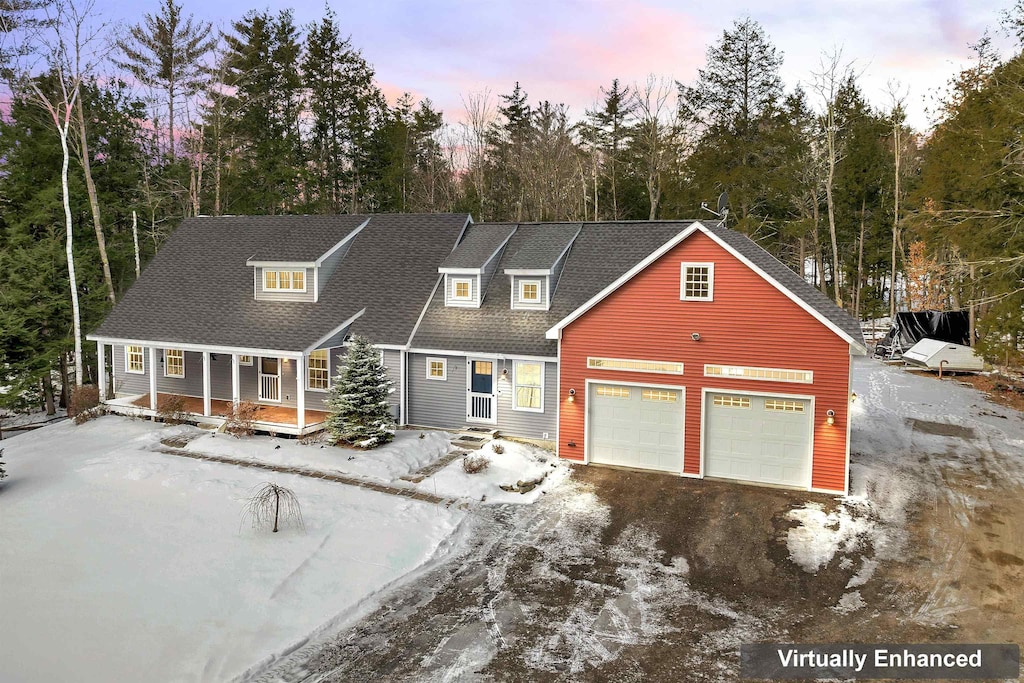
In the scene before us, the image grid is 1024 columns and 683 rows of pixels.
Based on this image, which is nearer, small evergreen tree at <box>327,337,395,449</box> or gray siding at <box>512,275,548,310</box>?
small evergreen tree at <box>327,337,395,449</box>

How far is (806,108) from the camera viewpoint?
141 feet

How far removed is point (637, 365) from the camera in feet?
53.0

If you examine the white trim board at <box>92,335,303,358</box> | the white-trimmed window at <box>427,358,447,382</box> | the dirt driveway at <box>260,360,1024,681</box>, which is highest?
the white trim board at <box>92,335,303,358</box>

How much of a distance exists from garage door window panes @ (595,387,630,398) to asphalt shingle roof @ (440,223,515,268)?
5.88 m

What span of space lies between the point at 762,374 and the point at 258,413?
15.1 metres

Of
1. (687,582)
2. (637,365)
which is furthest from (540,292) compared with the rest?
(687,582)

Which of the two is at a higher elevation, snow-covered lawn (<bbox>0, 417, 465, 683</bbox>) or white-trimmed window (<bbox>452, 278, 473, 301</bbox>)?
white-trimmed window (<bbox>452, 278, 473, 301</bbox>)

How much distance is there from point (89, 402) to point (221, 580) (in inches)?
593

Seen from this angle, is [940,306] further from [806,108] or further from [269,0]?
[269,0]

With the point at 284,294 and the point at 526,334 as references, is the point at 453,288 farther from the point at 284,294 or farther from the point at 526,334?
the point at 284,294

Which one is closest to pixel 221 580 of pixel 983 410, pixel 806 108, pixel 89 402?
pixel 89 402

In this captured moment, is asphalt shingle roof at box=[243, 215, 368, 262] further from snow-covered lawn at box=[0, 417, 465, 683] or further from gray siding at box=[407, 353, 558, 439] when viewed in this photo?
snow-covered lawn at box=[0, 417, 465, 683]

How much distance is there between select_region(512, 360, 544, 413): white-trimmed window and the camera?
18.2m

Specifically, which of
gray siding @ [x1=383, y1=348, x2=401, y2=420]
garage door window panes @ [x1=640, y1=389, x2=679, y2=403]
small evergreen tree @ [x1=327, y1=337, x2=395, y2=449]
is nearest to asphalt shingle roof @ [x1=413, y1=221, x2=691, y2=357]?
gray siding @ [x1=383, y1=348, x2=401, y2=420]
